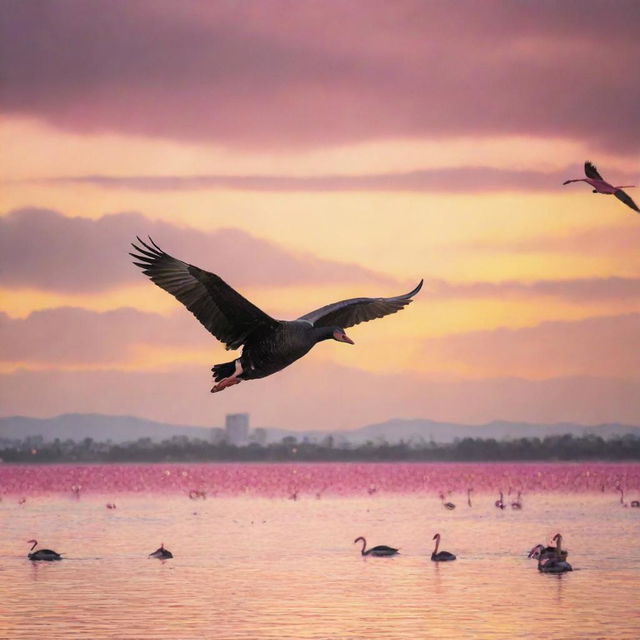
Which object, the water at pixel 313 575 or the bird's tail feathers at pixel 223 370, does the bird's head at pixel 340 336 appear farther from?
the water at pixel 313 575

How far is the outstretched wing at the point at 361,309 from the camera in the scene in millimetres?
12000

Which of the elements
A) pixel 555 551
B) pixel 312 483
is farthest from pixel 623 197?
pixel 312 483

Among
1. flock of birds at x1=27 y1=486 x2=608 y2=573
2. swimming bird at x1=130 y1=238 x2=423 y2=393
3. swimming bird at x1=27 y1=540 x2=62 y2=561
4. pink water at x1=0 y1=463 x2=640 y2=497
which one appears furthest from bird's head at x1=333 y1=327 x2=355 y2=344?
pink water at x1=0 y1=463 x2=640 y2=497

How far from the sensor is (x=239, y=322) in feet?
37.2

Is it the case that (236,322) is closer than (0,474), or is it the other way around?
(236,322)

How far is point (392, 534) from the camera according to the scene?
30719 mm

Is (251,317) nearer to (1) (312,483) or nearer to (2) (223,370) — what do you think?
(2) (223,370)

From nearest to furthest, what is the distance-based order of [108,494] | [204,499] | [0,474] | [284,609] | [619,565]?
[284,609]
[619,565]
[204,499]
[108,494]
[0,474]

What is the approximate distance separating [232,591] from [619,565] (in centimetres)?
639

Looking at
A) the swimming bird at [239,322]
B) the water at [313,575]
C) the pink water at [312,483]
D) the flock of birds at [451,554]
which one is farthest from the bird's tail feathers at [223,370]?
the pink water at [312,483]

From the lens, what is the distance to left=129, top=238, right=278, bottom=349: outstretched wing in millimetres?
11273

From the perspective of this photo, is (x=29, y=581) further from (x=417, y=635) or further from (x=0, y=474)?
(x=0, y=474)

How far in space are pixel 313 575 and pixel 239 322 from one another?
39.1ft

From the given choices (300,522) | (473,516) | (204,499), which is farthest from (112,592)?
(204,499)
